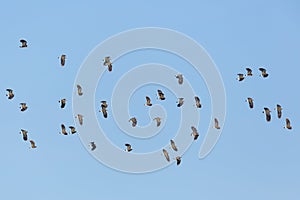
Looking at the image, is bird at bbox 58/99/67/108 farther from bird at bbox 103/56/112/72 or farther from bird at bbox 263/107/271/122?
bird at bbox 263/107/271/122

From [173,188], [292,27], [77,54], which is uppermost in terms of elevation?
[292,27]

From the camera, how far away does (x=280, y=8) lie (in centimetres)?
220

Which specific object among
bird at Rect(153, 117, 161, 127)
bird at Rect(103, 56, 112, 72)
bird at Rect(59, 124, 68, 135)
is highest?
bird at Rect(103, 56, 112, 72)

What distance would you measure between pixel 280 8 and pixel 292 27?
10 cm

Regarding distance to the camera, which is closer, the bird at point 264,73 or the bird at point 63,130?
the bird at point 63,130

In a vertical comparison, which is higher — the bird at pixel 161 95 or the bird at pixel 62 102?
the bird at pixel 161 95

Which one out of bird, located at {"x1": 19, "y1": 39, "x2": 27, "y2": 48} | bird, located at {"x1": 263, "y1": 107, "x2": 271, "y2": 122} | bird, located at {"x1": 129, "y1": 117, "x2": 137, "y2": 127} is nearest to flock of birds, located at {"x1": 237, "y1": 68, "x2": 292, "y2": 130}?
bird, located at {"x1": 263, "y1": 107, "x2": 271, "y2": 122}

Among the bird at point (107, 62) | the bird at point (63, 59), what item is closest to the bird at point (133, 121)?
the bird at point (107, 62)

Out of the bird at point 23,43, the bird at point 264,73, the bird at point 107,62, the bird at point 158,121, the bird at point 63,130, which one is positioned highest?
the bird at point 23,43

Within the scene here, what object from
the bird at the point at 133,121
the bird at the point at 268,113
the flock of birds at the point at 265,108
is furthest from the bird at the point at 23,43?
the bird at the point at 268,113

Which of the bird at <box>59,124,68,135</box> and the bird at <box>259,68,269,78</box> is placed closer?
the bird at <box>59,124,68,135</box>

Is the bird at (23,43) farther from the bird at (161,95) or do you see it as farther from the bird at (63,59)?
the bird at (161,95)

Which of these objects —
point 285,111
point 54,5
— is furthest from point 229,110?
point 54,5

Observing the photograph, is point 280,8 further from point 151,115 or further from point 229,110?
point 151,115
